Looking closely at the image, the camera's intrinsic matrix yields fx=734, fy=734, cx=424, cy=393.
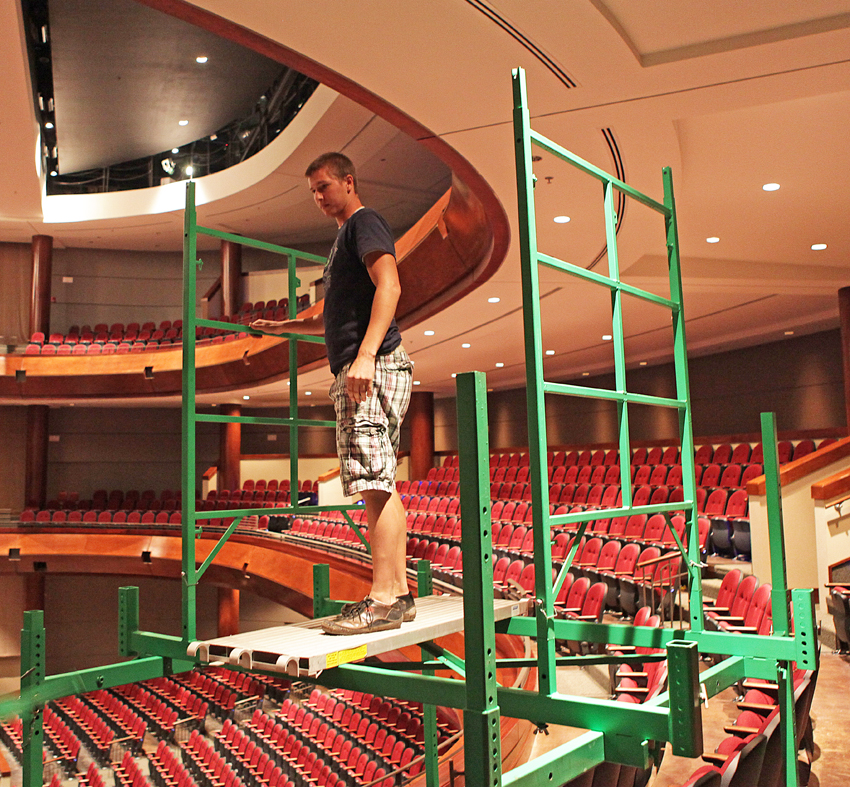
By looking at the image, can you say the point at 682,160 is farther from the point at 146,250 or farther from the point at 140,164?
the point at 146,250

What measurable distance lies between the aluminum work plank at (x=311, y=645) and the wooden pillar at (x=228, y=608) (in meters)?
11.5

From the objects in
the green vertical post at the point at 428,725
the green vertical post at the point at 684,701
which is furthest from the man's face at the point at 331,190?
the green vertical post at the point at 684,701

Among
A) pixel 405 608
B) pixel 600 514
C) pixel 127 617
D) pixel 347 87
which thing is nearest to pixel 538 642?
pixel 600 514

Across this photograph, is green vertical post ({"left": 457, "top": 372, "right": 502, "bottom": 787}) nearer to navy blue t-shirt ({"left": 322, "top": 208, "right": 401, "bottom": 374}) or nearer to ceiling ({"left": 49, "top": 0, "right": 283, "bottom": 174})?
navy blue t-shirt ({"left": 322, "top": 208, "right": 401, "bottom": 374})

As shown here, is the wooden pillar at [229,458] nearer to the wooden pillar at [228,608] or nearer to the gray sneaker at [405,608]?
the wooden pillar at [228,608]

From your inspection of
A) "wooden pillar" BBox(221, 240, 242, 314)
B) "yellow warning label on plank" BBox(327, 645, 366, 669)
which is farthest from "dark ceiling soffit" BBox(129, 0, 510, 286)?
"wooden pillar" BBox(221, 240, 242, 314)

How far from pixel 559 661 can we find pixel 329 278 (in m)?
1.17

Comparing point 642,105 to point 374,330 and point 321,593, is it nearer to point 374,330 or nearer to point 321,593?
point 374,330

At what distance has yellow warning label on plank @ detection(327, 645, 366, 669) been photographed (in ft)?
5.25

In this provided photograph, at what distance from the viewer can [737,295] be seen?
8203 millimetres

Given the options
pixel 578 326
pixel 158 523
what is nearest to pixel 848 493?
pixel 578 326

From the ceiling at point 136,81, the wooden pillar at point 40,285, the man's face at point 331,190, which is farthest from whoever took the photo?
the wooden pillar at point 40,285

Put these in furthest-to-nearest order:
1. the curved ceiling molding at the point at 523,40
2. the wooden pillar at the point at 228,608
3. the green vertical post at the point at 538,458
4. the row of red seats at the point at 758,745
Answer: the wooden pillar at the point at 228,608 → the curved ceiling molding at the point at 523,40 → the row of red seats at the point at 758,745 → the green vertical post at the point at 538,458

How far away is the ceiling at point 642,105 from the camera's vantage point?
10.5 feet
